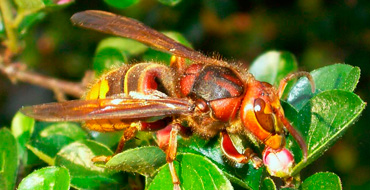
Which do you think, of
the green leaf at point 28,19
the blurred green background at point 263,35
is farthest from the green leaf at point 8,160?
the blurred green background at point 263,35

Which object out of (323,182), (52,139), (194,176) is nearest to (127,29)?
(52,139)

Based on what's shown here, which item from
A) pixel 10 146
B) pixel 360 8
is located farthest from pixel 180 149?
pixel 360 8

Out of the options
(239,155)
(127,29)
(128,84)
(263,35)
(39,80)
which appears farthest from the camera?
(263,35)

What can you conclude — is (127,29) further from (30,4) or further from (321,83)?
(321,83)

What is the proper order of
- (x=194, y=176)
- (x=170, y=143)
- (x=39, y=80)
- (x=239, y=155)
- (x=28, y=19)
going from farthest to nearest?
(x=39, y=80) → (x=28, y=19) → (x=170, y=143) → (x=239, y=155) → (x=194, y=176)

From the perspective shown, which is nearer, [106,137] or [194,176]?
[194,176]

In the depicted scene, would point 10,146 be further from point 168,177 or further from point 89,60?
point 89,60

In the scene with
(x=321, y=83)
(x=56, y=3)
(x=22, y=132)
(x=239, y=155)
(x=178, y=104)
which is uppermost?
(x=56, y=3)
